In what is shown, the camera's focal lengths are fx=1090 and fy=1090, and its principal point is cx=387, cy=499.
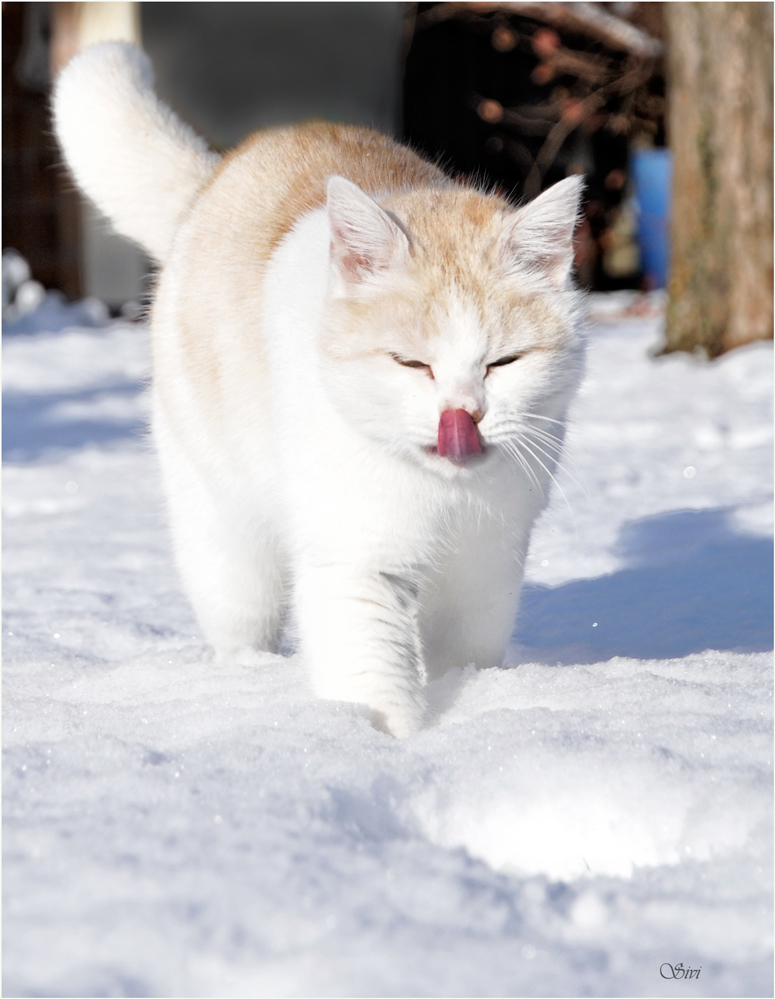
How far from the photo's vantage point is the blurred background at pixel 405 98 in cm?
834

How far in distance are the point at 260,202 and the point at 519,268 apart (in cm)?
74

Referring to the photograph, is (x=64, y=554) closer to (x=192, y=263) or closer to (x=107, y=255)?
(x=192, y=263)

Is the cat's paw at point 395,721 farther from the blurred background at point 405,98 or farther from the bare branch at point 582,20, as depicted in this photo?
the bare branch at point 582,20

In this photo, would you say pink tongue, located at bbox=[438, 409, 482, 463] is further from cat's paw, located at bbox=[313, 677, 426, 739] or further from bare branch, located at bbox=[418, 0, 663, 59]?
bare branch, located at bbox=[418, 0, 663, 59]

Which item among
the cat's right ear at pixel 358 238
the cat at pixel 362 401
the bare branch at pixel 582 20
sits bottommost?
the cat at pixel 362 401

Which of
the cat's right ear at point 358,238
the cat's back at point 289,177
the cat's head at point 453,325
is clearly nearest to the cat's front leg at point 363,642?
the cat's head at point 453,325

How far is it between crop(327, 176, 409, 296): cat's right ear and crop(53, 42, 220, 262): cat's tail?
0.94m

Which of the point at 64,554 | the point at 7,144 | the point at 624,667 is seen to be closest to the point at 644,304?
the point at 7,144

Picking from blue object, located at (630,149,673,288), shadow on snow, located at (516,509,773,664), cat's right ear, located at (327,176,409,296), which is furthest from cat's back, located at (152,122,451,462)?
blue object, located at (630,149,673,288)

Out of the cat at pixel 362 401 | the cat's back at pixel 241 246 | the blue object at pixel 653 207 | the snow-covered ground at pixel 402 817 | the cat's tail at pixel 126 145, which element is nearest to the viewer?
the snow-covered ground at pixel 402 817

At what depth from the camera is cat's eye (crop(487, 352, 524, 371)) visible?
1813mm

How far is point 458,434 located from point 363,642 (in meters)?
0.46

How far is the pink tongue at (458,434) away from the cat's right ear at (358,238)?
1.10ft

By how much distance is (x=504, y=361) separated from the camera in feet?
6.01
